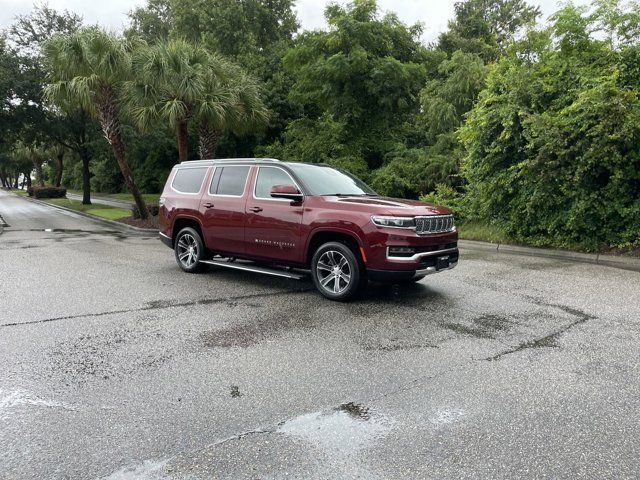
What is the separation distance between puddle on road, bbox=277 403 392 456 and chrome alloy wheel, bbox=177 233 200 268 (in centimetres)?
547

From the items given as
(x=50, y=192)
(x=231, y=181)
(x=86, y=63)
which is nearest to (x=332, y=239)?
(x=231, y=181)

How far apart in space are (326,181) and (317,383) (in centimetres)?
402

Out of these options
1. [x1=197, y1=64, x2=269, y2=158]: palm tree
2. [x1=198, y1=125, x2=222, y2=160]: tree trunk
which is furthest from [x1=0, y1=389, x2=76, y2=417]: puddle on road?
[x1=198, y1=125, x2=222, y2=160]: tree trunk

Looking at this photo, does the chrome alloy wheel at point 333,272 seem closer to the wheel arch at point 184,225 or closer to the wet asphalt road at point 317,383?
the wet asphalt road at point 317,383

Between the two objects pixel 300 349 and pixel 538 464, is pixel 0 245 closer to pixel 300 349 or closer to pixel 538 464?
pixel 300 349

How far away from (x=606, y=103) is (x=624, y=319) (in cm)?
596

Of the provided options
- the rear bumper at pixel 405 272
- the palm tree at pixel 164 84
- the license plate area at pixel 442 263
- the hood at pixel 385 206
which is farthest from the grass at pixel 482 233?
the palm tree at pixel 164 84

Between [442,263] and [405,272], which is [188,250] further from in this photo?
[442,263]

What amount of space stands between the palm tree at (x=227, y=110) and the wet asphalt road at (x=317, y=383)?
12.0 meters

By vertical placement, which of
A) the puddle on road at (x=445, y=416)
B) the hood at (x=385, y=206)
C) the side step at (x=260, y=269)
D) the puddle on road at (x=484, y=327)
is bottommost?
the puddle on road at (x=445, y=416)

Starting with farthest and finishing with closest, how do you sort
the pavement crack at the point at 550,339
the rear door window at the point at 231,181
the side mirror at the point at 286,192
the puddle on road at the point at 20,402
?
the rear door window at the point at 231,181, the side mirror at the point at 286,192, the pavement crack at the point at 550,339, the puddle on road at the point at 20,402

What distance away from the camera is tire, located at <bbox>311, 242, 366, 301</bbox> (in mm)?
6219

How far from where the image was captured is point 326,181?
23.8 ft

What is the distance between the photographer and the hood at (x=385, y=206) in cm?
610
